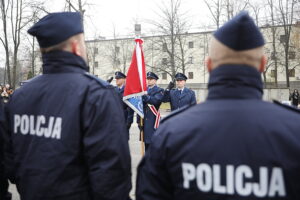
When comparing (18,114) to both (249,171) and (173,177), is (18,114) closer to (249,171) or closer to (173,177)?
(173,177)

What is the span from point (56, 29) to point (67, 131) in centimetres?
70

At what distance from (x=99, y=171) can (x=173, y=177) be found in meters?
0.63

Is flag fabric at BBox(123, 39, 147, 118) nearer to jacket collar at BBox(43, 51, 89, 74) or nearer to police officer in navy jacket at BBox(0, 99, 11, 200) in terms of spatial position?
police officer in navy jacket at BBox(0, 99, 11, 200)

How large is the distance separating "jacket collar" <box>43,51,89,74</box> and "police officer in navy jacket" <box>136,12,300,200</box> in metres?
0.96

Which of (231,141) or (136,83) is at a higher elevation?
(136,83)

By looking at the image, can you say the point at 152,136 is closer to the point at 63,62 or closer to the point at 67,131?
the point at 67,131

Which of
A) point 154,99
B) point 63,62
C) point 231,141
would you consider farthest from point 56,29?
point 154,99

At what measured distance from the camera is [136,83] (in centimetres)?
726

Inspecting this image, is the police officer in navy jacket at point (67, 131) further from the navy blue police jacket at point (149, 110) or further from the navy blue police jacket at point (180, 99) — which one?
the navy blue police jacket at point (180, 99)

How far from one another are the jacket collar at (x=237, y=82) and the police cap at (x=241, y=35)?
106 millimetres

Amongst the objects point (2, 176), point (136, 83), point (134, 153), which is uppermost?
point (136, 83)

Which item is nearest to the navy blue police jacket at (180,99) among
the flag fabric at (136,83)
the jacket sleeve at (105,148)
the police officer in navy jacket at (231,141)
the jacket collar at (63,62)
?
the flag fabric at (136,83)

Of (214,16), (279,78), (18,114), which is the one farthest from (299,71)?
(18,114)

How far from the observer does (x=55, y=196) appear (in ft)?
7.15
